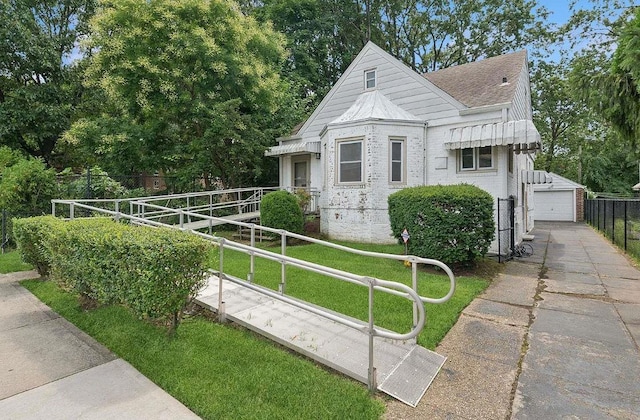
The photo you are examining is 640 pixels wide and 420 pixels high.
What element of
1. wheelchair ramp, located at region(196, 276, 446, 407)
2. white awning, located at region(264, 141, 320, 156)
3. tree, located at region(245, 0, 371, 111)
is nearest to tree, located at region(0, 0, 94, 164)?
tree, located at region(245, 0, 371, 111)

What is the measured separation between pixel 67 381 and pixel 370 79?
40.1ft

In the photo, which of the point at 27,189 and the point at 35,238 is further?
the point at 27,189

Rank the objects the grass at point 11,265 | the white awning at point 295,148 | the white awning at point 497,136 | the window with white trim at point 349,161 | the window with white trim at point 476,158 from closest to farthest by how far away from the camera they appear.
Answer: the grass at point 11,265, the white awning at point 497,136, the window with white trim at point 476,158, the window with white trim at point 349,161, the white awning at point 295,148

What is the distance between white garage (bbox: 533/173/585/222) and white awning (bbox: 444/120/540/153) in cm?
1817

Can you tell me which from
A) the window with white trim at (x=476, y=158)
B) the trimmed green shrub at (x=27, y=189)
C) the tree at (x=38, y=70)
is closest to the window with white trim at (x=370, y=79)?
the window with white trim at (x=476, y=158)

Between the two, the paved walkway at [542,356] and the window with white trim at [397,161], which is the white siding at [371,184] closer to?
the window with white trim at [397,161]

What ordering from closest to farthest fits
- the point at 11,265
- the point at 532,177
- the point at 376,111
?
A: the point at 11,265 < the point at 376,111 < the point at 532,177

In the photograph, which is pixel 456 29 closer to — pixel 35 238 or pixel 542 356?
pixel 542 356

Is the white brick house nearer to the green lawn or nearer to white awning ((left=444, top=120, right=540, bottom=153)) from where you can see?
white awning ((left=444, top=120, right=540, bottom=153))

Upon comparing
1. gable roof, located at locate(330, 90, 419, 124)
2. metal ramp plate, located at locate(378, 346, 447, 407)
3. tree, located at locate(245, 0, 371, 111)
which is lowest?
metal ramp plate, located at locate(378, 346, 447, 407)

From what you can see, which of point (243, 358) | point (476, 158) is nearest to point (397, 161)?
point (476, 158)

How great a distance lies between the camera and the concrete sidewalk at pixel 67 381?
2.93 meters

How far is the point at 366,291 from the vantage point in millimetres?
6059

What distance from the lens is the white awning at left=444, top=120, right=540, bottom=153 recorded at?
9.09m
